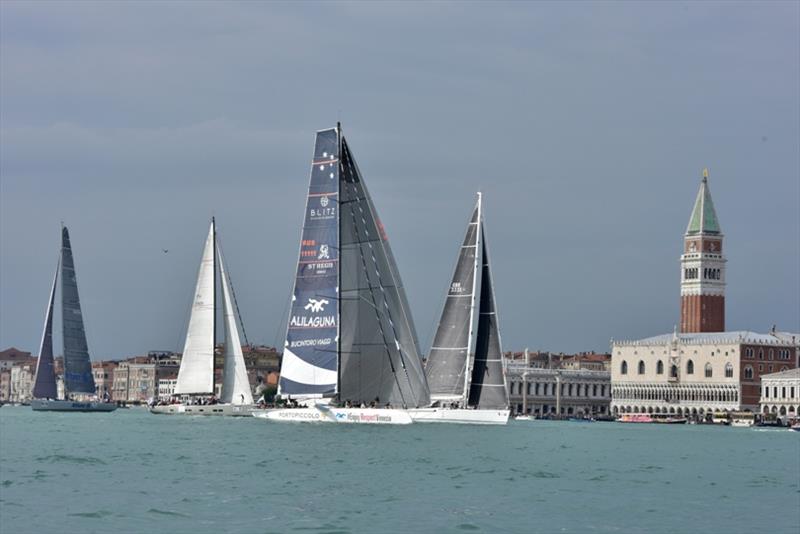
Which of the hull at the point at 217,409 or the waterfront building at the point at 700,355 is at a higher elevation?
the waterfront building at the point at 700,355

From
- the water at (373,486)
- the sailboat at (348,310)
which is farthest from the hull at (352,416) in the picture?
the water at (373,486)

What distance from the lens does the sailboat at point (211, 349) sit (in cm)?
7738

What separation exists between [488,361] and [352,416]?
822 centimetres

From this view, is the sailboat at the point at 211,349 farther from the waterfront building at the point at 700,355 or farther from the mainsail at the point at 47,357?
the waterfront building at the point at 700,355

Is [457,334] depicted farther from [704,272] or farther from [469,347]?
[704,272]

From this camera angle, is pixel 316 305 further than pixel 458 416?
No

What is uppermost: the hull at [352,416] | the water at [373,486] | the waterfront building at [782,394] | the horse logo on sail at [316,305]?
the horse logo on sail at [316,305]

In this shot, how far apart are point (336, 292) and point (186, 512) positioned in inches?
1168

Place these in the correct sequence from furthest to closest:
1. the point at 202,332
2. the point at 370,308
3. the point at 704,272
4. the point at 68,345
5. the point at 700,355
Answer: the point at 704,272 < the point at 700,355 < the point at 68,345 < the point at 202,332 < the point at 370,308

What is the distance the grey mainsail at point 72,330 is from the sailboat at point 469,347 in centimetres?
3153

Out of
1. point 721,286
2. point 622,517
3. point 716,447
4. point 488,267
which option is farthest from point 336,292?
point 721,286

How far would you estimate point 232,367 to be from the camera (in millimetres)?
78062

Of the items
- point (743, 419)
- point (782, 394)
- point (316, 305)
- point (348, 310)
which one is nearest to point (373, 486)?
point (348, 310)

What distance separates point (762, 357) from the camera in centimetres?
13725
